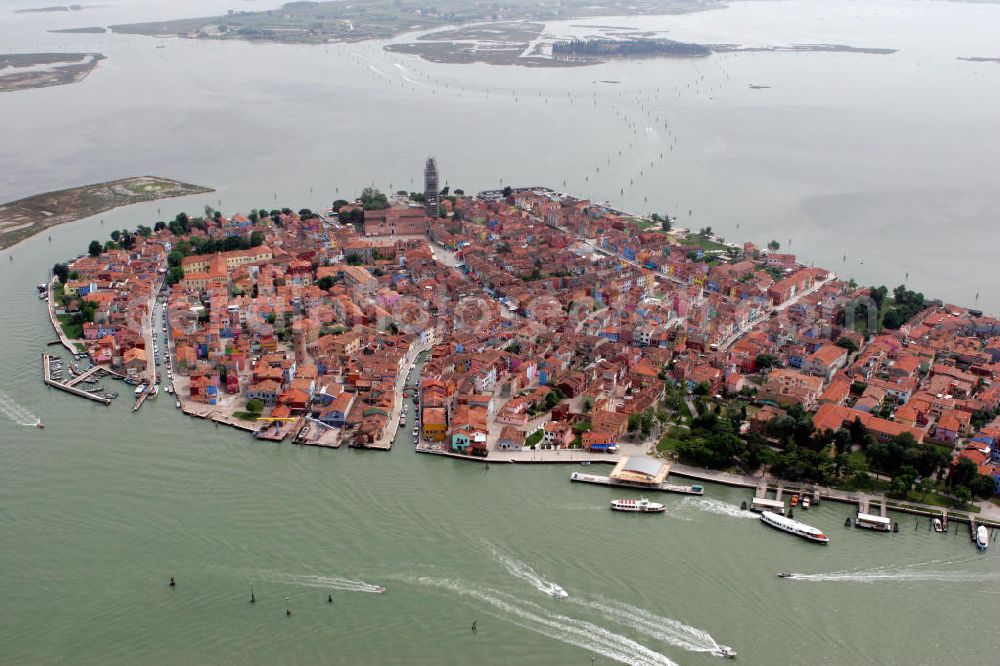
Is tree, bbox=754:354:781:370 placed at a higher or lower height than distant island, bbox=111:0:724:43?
lower

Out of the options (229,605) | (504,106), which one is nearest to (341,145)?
(504,106)

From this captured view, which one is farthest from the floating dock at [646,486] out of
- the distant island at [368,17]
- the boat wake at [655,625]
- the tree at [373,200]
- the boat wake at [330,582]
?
the distant island at [368,17]

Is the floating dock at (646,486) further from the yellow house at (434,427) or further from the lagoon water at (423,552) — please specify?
the yellow house at (434,427)

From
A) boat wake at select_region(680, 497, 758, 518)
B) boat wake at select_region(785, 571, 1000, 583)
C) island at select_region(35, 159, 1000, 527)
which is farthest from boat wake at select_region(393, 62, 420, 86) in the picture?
boat wake at select_region(785, 571, 1000, 583)

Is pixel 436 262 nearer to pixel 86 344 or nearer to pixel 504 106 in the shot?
pixel 86 344

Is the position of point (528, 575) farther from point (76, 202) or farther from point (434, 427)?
point (76, 202)

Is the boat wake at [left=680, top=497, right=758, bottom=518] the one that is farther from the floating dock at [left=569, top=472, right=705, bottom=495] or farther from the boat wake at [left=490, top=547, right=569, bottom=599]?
the boat wake at [left=490, top=547, right=569, bottom=599]
